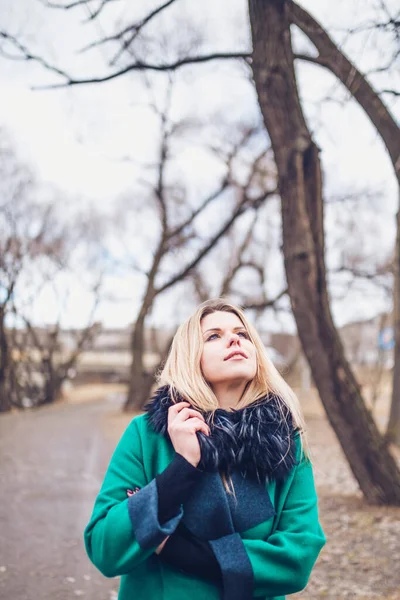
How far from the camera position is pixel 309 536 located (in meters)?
1.86

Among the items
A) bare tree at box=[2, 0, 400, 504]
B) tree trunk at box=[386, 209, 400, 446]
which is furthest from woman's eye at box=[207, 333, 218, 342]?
tree trunk at box=[386, 209, 400, 446]

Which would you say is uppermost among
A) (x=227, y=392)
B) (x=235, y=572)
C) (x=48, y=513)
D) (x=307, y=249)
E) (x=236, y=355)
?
(x=307, y=249)

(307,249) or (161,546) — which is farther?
(307,249)

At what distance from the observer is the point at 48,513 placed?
6.52 meters

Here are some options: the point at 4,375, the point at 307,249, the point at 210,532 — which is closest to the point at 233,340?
the point at 210,532

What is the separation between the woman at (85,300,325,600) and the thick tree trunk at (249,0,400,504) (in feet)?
12.9

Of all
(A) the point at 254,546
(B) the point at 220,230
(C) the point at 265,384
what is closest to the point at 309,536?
(A) the point at 254,546

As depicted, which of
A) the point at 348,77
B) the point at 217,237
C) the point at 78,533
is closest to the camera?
the point at 348,77

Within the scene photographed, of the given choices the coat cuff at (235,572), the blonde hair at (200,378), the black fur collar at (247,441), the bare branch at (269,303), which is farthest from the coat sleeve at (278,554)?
the bare branch at (269,303)

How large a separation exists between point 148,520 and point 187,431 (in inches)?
11.4

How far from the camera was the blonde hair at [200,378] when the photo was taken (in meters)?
1.99

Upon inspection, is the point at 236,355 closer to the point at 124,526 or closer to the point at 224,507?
the point at 224,507

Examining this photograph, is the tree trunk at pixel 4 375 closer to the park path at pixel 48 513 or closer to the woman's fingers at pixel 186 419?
the park path at pixel 48 513

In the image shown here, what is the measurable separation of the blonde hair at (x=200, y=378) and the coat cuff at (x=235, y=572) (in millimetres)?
437
